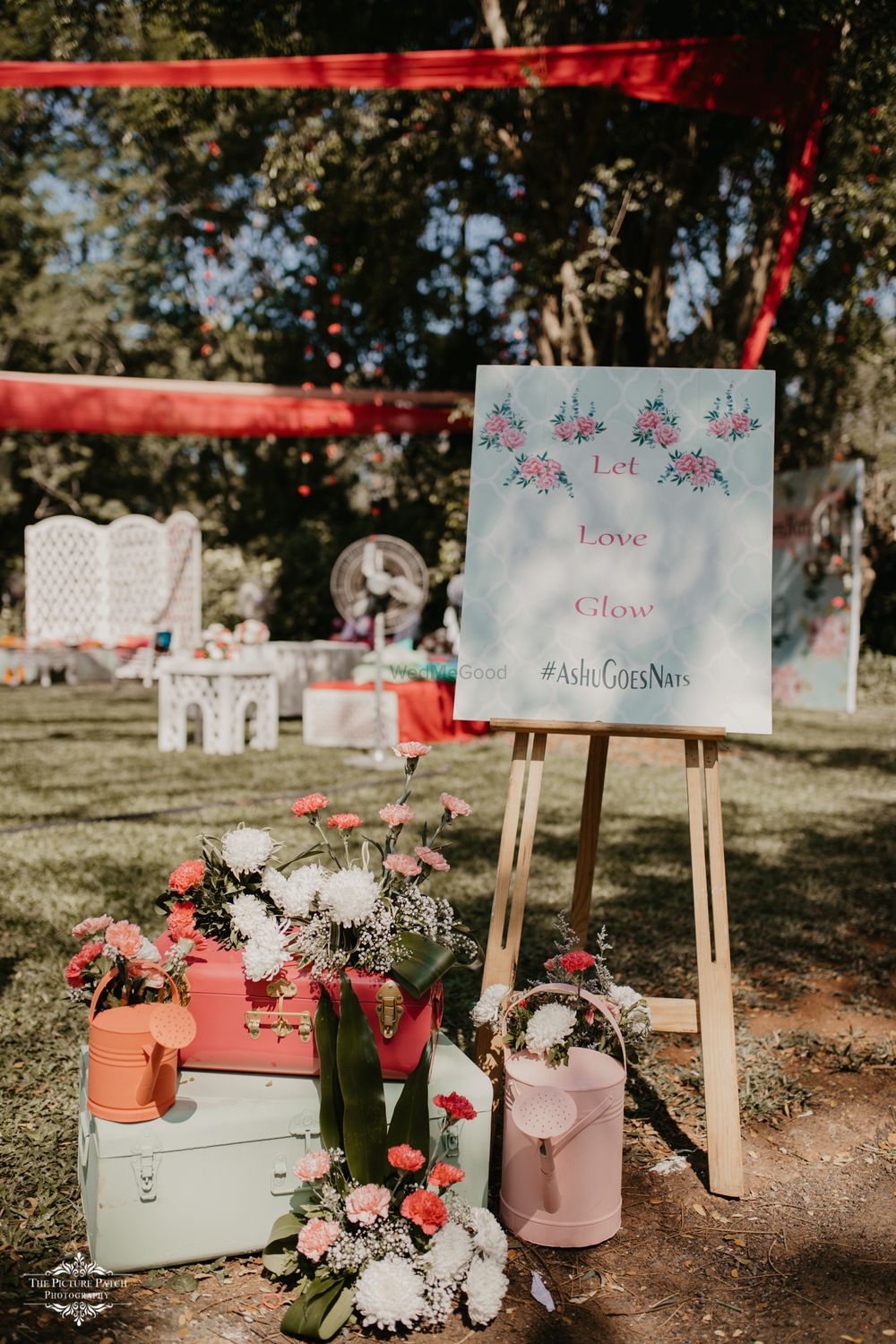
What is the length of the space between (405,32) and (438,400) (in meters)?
3.06

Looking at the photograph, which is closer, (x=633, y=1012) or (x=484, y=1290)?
(x=484, y=1290)

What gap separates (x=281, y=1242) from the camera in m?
1.89

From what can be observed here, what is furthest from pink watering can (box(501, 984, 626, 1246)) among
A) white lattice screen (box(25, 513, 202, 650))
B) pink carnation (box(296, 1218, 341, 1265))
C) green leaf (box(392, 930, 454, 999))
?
white lattice screen (box(25, 513, 202, 650))

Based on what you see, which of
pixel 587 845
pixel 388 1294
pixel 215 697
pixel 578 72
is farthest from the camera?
pixel 215 697

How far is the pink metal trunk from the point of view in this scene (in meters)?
2.04

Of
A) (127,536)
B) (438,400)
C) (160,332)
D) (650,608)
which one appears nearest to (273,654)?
(438,400)

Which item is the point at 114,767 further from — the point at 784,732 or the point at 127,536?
the point at 127,536

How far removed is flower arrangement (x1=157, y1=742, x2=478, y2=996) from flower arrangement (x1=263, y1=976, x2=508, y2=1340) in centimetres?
12

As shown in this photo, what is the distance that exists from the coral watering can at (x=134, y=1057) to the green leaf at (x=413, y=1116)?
1.26 ft

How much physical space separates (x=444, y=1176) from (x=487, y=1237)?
14 centimetres

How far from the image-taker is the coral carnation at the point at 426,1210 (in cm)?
173

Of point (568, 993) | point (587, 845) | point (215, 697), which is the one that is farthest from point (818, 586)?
point (568, 993)

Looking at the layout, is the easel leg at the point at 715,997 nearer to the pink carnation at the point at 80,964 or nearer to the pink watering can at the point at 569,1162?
the pink watering can at the point at 569,1162

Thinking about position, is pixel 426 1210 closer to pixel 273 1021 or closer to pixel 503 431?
pixel 273 1021
